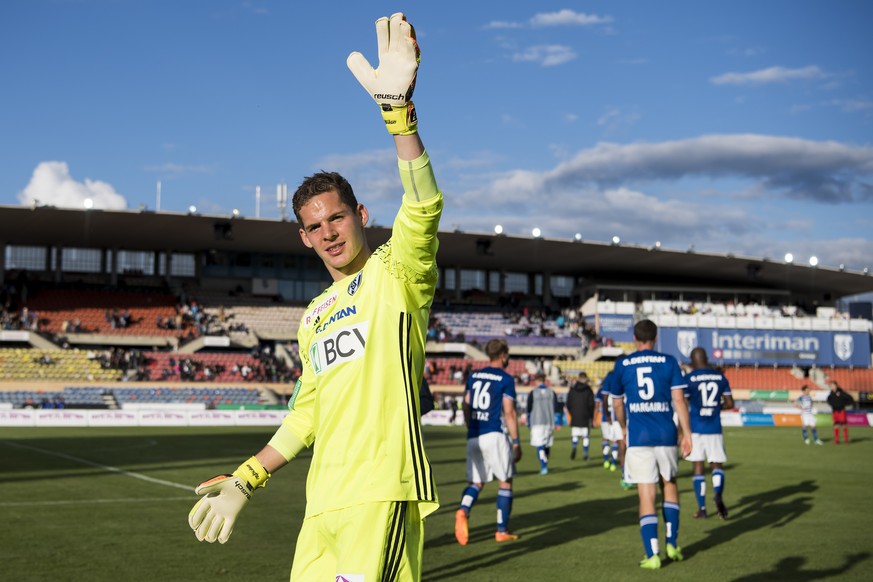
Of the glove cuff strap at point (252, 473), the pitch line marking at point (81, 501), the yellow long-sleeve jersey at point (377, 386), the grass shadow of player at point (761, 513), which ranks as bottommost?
the grass shadow of player at point (761, 513)

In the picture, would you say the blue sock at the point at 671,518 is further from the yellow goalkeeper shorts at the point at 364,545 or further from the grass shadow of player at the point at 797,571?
the yellow goalkeeper shorts at the point at 364,545

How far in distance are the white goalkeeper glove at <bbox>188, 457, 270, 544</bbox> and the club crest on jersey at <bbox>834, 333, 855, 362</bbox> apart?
65293mm

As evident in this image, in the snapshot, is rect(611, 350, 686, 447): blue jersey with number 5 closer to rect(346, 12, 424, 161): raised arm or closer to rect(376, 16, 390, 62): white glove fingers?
rect(346, 12, 424, 161): raised arm

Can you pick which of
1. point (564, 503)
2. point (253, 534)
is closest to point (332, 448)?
point (253, 534)

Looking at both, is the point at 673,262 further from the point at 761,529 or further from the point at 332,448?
the point at 332,448

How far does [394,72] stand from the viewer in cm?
310

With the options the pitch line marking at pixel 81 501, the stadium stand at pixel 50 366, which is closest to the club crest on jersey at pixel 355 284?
the pitch line marking at pixel 81 501

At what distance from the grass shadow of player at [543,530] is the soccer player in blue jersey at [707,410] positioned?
1295mm

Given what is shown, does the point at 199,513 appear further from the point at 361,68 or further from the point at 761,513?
the point at 761,513

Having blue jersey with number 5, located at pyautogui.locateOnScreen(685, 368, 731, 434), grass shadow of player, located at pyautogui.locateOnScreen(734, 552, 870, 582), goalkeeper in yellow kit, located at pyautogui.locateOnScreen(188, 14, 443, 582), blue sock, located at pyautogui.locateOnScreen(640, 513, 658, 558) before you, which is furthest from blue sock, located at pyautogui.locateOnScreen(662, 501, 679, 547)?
goalkeeper in yellow kit, located at pyautogui.locateOnScreen(188, 14, 443, 582)

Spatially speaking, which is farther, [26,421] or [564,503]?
[26,421]

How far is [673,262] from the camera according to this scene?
2581 inches

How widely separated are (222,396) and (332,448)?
44.3 meters

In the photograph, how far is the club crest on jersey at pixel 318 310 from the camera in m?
3.71
